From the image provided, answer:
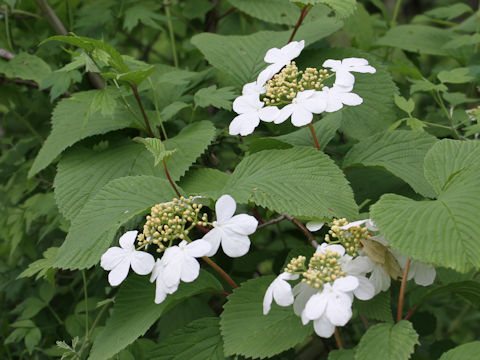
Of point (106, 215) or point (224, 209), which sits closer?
point (224, 209)

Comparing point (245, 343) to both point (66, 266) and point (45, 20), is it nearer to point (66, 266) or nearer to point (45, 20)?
point (66, 266)

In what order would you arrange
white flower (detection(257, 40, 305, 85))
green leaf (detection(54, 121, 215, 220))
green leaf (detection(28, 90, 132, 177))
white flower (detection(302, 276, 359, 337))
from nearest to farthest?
1. white flower (detection(302, 276, 359, 337))
2. white flower (detection(257, 40, 305, 85))
3. green leaf (detection(54, 121, 215, 220))
4. green leaf (detection(28, 90, 132, 177))

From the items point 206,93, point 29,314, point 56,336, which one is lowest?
point 56,336

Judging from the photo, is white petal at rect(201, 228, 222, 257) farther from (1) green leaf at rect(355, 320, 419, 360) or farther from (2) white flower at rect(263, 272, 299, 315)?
(1) green leaf at rect(355, 320, 419, 360)

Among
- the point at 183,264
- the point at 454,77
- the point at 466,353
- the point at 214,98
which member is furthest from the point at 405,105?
the point at 183,264

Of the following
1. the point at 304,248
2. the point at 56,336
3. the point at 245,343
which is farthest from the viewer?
the point at 56,336

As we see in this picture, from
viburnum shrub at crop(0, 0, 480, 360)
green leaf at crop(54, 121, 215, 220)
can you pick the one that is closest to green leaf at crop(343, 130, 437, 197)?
viburnum shrub at crop(0, 0, 480, 360)

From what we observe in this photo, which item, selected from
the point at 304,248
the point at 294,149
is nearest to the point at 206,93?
the point at 294,149

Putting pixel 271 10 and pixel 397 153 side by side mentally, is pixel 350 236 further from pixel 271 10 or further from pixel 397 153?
pixel 271 10
